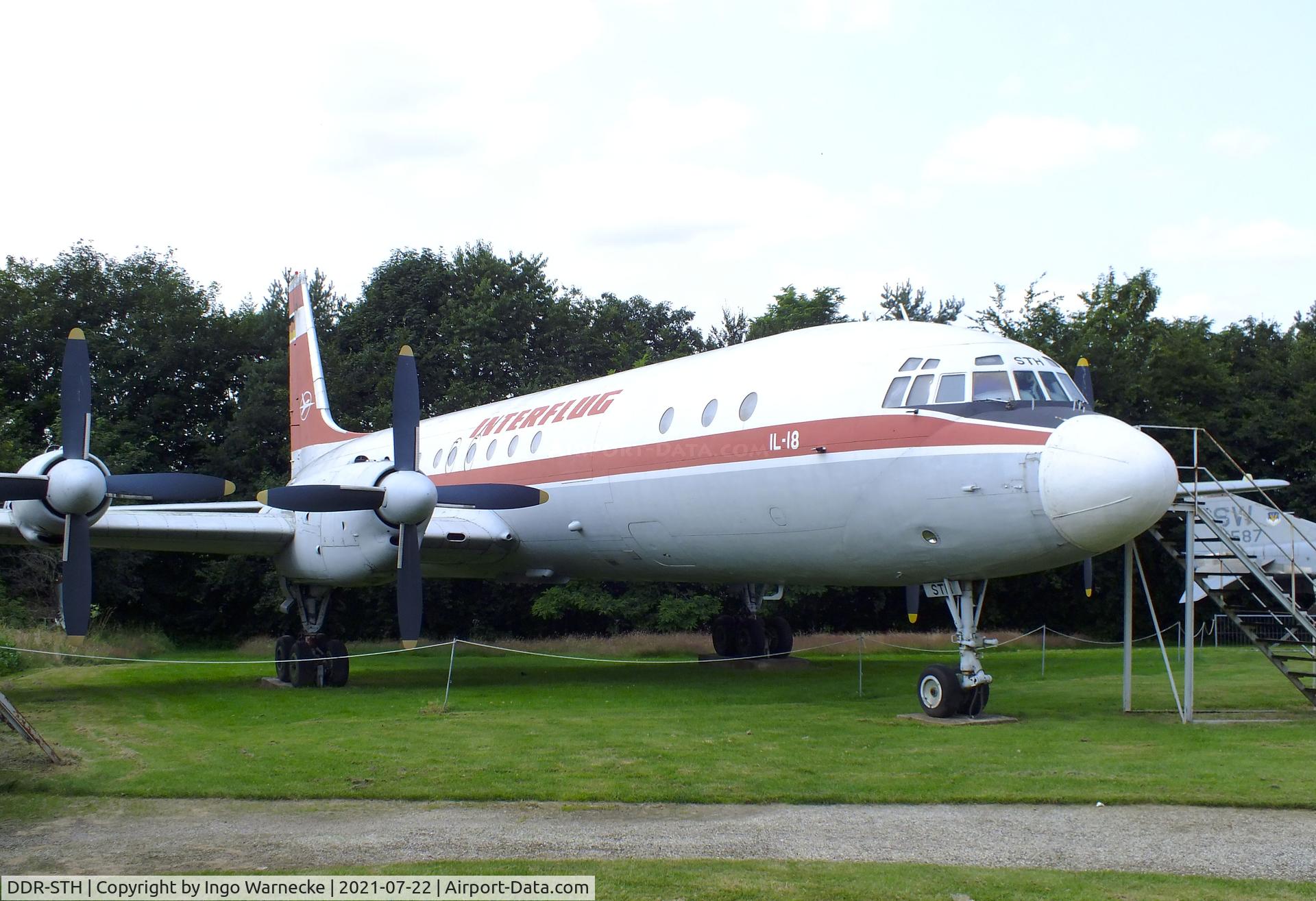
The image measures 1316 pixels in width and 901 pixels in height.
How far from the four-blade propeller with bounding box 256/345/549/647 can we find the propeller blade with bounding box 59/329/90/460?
93.1 inches

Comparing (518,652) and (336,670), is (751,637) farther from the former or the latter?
(336,670)

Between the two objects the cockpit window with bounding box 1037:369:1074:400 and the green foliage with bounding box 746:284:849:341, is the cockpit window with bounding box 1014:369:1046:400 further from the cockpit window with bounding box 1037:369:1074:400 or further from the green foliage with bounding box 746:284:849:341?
the green foliage with bounding box 746:284:849:341

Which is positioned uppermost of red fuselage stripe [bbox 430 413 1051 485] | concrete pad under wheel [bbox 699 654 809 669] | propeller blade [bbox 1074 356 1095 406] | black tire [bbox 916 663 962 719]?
propeller blade [bbox 1074 356 1095 406]

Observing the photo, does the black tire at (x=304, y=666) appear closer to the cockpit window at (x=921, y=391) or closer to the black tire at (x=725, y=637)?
the black tire at (x=725, y=637)

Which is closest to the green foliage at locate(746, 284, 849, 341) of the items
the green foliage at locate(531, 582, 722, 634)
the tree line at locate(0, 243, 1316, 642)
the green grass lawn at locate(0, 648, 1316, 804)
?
the tree line at locate(0, 243, 1316, 642)

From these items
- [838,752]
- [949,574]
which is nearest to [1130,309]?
[949,574]

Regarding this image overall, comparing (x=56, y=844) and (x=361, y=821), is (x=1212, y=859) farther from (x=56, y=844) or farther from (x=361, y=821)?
(x=56, y=844)

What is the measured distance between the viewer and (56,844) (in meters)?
7.18

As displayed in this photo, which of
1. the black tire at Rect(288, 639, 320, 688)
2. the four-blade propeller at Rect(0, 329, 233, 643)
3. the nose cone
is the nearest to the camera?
the nose cone

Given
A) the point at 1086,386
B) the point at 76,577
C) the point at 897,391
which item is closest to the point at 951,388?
the point at 897,391

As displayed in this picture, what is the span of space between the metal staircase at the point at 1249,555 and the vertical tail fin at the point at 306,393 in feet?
52.5

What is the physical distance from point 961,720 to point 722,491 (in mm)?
3785

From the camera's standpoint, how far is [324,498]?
14633mm

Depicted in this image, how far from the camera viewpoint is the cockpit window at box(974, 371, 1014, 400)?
12055 millimetres
